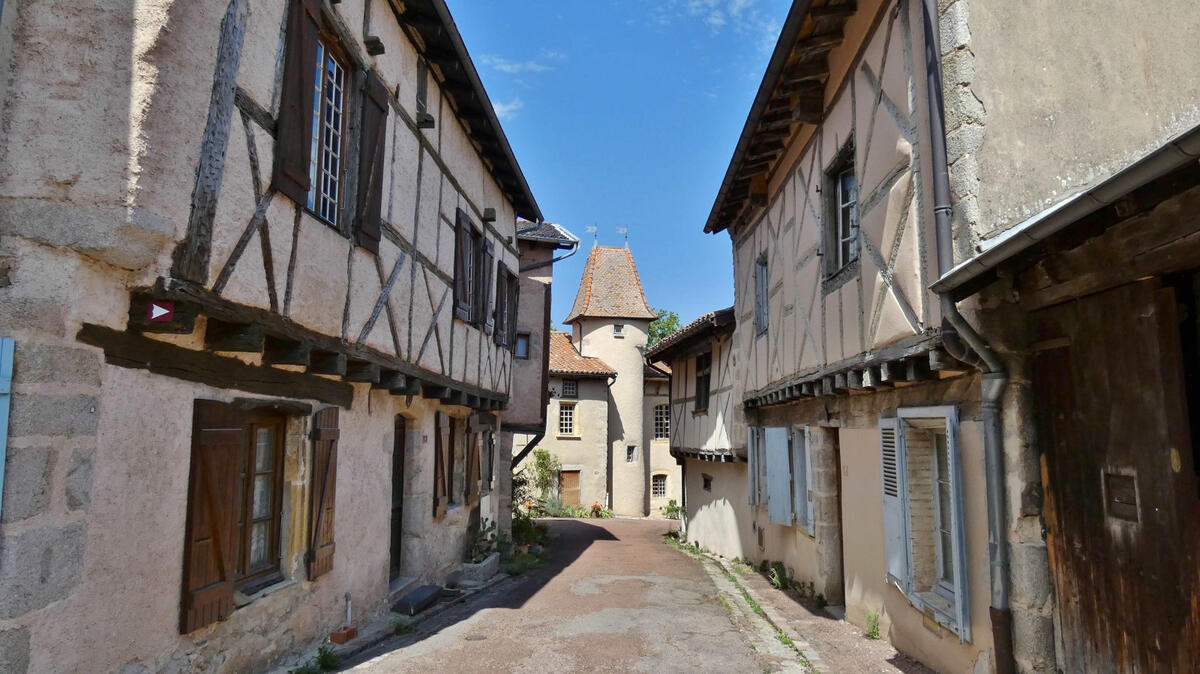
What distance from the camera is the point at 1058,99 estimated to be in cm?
414

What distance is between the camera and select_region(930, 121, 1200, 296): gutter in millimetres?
2187

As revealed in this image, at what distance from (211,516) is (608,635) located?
12.5 feet

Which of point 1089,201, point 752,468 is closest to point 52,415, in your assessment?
point 1089,201


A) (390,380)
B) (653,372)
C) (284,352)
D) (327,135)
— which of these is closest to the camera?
(284,352)

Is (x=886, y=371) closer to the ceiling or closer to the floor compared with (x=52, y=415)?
closer to the ceiling

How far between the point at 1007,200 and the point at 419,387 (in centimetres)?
515

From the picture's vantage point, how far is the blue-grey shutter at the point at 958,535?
4410 mm

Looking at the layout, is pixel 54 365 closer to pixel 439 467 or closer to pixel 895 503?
pixel 895 503

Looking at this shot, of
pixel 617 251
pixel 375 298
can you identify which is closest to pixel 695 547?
pixel 375 298

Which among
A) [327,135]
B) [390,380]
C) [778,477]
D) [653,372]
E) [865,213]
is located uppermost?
[653,372]

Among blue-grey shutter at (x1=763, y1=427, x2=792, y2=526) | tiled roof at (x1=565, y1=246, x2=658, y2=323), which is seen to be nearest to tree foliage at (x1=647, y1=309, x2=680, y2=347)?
tiled roof at (x1=565, y1=246, x2=658, y2=323)

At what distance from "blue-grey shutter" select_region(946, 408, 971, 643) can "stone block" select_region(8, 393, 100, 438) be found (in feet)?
15.3

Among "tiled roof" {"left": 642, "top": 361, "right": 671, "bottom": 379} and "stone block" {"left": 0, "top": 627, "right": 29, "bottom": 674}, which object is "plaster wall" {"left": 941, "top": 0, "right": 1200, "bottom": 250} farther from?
"tiled roof" {"left": 642, "top": 361, "right": 671, "bottom": 379}

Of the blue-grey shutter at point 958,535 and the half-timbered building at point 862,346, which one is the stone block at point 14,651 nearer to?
the half-timbered building at point 862,346
